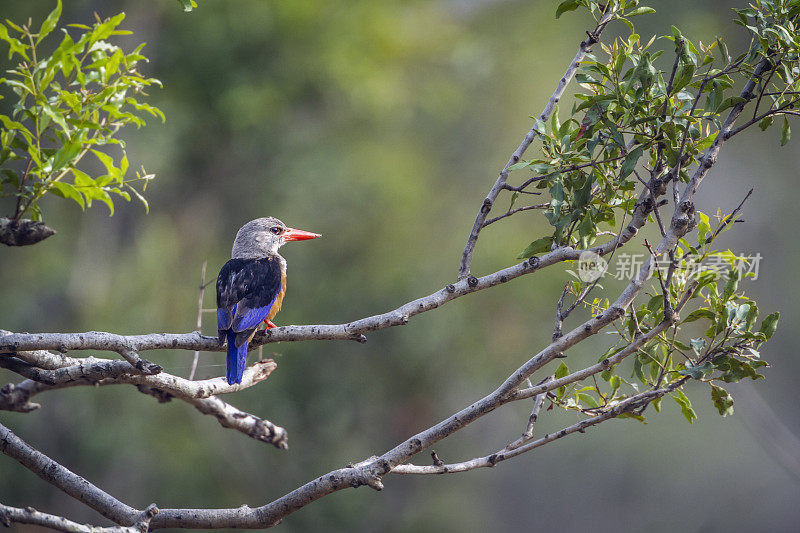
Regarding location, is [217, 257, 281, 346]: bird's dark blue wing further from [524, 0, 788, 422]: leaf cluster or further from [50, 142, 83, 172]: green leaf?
[524, 0, 788, 422]: leaf cluster

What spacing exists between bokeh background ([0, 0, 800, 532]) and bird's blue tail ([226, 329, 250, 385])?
6172mm

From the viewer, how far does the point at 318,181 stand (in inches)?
492

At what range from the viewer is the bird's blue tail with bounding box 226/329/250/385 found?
11.3 ft

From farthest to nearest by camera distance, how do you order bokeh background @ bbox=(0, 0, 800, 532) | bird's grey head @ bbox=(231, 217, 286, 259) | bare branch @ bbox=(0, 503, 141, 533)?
1. bokeh background @ bbox=(0, 0, 800, 532)
2. bird's grey head @ bbox=(231, 217, 286, 259)
3. bare branch @ bbox=(0, 503, 141, 533)

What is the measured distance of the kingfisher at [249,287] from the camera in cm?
354

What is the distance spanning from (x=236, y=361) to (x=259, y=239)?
5.04 ft

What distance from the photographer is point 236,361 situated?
3484mm

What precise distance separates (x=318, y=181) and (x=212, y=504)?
4.75 m

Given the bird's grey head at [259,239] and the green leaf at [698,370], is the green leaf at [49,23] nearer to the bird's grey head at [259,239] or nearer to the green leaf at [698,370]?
the bird's grey head at [259,239]

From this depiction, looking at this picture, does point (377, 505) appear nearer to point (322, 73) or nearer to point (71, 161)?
point (322, 73)

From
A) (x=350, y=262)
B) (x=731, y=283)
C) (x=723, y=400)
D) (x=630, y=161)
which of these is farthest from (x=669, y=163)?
(x=350, y=262)

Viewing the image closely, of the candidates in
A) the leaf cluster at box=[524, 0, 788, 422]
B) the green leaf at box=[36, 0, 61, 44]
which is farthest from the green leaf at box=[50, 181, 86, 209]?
the leaf cluster at box=[524, 0, 788, 422]

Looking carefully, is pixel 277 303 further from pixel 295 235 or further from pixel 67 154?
pixel 67 154

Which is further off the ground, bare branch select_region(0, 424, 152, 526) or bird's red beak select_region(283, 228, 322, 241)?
bird's red beak select_region(283, 228, 322, 241)
